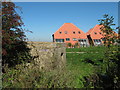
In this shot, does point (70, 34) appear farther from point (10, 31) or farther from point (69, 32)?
point (10, 31)

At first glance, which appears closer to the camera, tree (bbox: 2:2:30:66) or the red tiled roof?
tree (bbox: 2:2:30:66)

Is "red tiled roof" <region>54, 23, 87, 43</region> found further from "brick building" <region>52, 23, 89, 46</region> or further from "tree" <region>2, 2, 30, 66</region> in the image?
"tree" <region>2, 2, 30, 66</region>

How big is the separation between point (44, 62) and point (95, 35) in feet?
115

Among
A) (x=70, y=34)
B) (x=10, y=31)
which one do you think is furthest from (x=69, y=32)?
(x=10, y=31)

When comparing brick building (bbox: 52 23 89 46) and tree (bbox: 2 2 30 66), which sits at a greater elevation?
brick building (bbox: 52 23 89 46)

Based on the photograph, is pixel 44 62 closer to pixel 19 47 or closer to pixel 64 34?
pixel 19 47

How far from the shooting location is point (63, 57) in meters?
6.56

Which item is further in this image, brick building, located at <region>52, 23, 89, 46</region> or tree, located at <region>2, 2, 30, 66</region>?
brick building, located at <region>52, 23, 89, 46</region>

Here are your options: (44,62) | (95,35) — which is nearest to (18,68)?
(44,62)

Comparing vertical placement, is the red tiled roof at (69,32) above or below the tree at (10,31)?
above

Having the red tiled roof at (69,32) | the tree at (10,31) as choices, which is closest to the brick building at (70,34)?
the red tiled roof at (69,32)

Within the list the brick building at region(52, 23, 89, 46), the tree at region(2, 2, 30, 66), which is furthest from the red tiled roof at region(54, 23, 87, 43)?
the tree at region(2, 2, 30, 66)

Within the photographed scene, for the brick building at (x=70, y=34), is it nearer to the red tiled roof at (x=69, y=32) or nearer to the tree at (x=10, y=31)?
the red tiled roof at (x=69, y=32)

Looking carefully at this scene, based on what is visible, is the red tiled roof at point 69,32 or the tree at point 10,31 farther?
the red tiled roof at point 69,32
